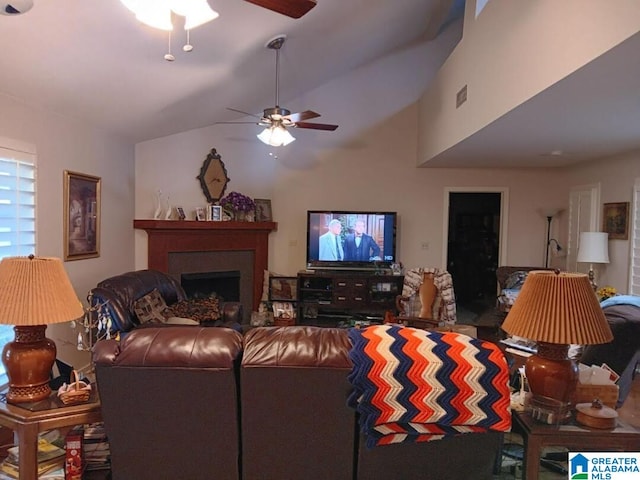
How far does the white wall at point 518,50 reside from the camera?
193cm

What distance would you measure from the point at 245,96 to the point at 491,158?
3.09m

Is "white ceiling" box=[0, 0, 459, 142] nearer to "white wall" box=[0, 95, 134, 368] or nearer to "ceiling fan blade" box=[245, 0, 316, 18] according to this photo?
"white wall" box=[0, 95, 134, 368]

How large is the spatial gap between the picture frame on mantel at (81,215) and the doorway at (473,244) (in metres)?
5.70

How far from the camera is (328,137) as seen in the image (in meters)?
6.29

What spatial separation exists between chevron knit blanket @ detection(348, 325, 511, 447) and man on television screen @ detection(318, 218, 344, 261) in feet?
14.0

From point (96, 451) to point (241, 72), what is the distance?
348cm

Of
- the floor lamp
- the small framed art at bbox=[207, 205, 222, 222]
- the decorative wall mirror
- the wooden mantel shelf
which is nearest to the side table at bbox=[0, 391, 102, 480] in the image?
the wooden mantel shelf

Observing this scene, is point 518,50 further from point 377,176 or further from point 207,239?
point 207,239

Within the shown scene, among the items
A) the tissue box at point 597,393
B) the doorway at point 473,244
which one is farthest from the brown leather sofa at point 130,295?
the doorway at point 473,244

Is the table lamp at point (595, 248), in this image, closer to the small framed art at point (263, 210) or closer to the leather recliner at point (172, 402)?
the small framed art at point (263, 210)

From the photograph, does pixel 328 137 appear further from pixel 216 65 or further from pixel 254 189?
pixel 216 65

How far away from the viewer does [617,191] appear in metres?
4.55

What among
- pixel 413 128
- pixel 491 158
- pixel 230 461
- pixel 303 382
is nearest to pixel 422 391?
pixel 303 382

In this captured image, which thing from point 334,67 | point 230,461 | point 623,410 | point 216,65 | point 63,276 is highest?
point 334,67
